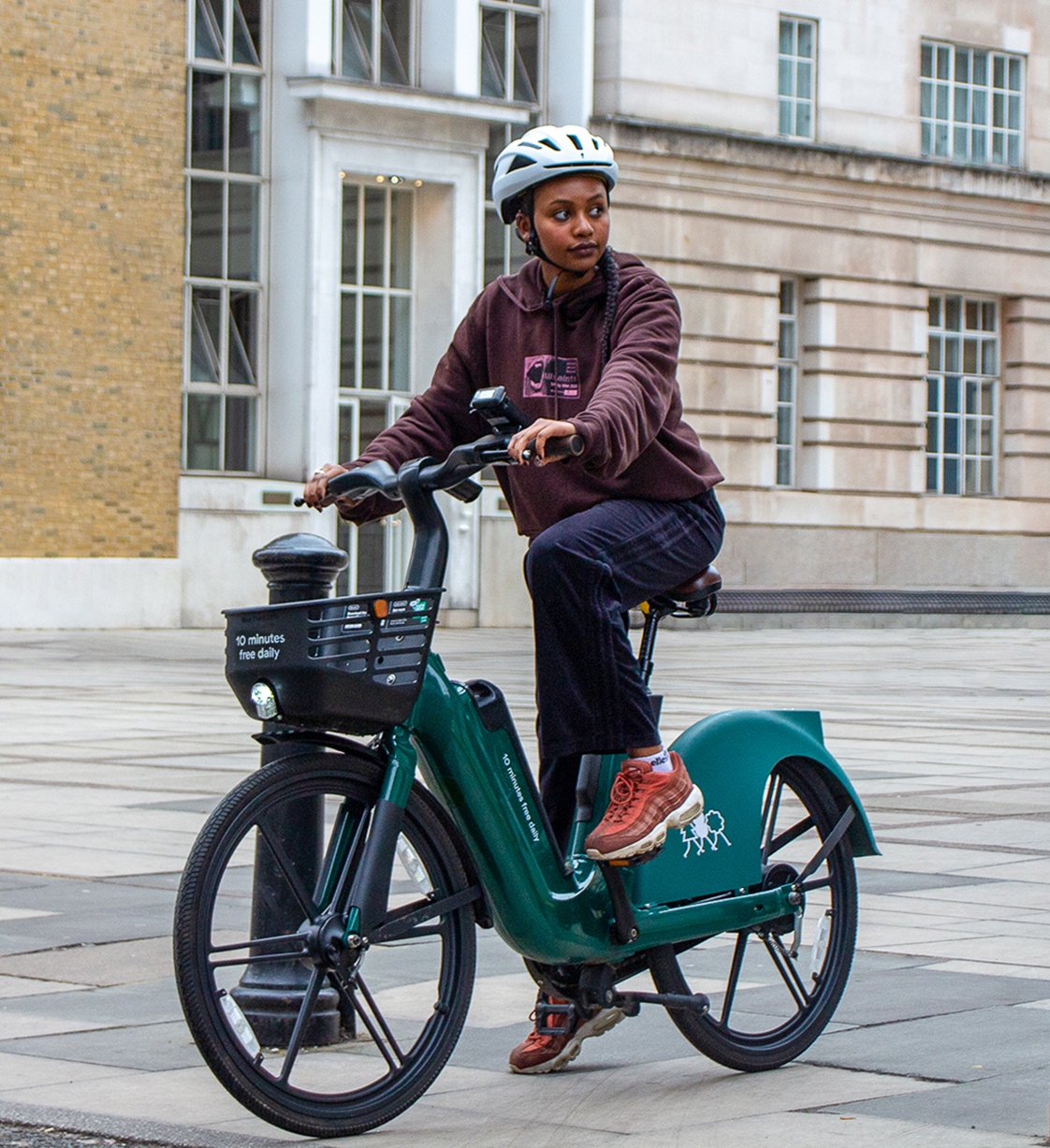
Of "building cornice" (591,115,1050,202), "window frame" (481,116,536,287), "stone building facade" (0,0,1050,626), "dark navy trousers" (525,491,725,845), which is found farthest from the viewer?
"building cornice" (591,115,1050,202)

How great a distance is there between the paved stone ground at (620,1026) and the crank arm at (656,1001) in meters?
0.15

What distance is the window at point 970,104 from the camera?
3006 centimetres

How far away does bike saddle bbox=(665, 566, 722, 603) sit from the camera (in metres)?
4.13

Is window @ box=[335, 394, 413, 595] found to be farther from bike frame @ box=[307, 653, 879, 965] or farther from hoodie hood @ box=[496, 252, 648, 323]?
hoodie hood @ box=[496, 252, 648, 323]

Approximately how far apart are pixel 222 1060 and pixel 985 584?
27962 millimetres

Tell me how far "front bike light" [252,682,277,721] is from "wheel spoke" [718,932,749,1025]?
1222mm

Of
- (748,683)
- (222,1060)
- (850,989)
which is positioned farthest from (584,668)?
(748,683)

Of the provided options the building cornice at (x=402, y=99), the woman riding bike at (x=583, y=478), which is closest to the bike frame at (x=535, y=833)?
the woman riding bike at (x=583, y=478)

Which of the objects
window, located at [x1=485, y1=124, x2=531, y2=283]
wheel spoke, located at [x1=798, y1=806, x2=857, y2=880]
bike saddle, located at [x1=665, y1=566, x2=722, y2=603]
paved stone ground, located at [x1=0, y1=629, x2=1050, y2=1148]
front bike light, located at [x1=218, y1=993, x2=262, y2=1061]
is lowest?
paved stone ground, located at [x1=0, y1=629, x2=1050, y2=1148]

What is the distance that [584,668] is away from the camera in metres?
3.87

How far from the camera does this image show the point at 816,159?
28531mm

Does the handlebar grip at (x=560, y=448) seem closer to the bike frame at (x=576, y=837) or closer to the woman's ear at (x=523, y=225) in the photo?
the bike frame at (x=576, y=837)

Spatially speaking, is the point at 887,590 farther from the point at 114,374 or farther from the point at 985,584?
the point at 114,374

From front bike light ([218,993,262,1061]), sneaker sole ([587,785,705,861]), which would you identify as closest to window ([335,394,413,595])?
sneaker sole ([587,785,705,861])
